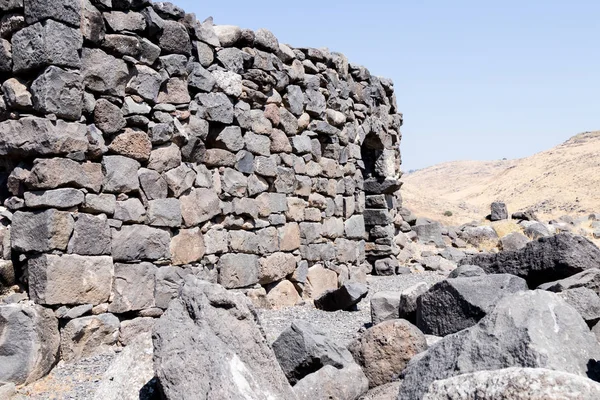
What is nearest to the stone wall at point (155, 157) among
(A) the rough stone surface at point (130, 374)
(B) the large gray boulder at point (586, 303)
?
(A) the rough stone surface at point (130, 374)

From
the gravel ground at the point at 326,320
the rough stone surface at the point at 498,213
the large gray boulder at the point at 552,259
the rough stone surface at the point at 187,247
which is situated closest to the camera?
the large gray boulder at the point at 552,259

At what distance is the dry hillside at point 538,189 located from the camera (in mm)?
30109

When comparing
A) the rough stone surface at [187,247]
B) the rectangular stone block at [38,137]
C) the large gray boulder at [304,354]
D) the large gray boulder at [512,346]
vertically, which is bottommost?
the large gray boulder at [304,354]

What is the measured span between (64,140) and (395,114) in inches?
351

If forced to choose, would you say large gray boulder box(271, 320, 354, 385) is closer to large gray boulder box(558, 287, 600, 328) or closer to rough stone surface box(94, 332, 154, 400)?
rough stone surface box(94, 332, 154, 400)

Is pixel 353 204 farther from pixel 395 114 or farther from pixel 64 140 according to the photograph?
pixel 64 140

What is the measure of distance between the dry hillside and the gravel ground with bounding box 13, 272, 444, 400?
674 inches

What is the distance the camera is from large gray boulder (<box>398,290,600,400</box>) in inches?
147

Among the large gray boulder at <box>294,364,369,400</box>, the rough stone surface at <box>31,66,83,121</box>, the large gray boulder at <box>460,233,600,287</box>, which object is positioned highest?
the rough stone surface at <box>31,66,83,121</box>

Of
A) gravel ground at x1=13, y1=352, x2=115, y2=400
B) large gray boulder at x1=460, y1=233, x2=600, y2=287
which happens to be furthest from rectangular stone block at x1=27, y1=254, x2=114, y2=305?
large gray boulder at x1=460, y1=233, x2=600, y2=287

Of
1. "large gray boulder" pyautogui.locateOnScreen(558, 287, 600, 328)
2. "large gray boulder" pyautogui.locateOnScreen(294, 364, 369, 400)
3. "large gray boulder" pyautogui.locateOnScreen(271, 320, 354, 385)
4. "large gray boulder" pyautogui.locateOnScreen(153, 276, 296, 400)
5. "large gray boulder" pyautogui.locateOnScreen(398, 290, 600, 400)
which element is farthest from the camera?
"large gray boulder" pyautogui.locateOnScreen(558, 287, 600, 328)

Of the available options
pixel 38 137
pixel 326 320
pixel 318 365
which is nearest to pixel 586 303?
pixel 318 365

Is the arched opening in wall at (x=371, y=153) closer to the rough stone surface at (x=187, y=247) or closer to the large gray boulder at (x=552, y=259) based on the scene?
the large gray boulder at (x=552, y=259)

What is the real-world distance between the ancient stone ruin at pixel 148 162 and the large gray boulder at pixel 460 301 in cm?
262
